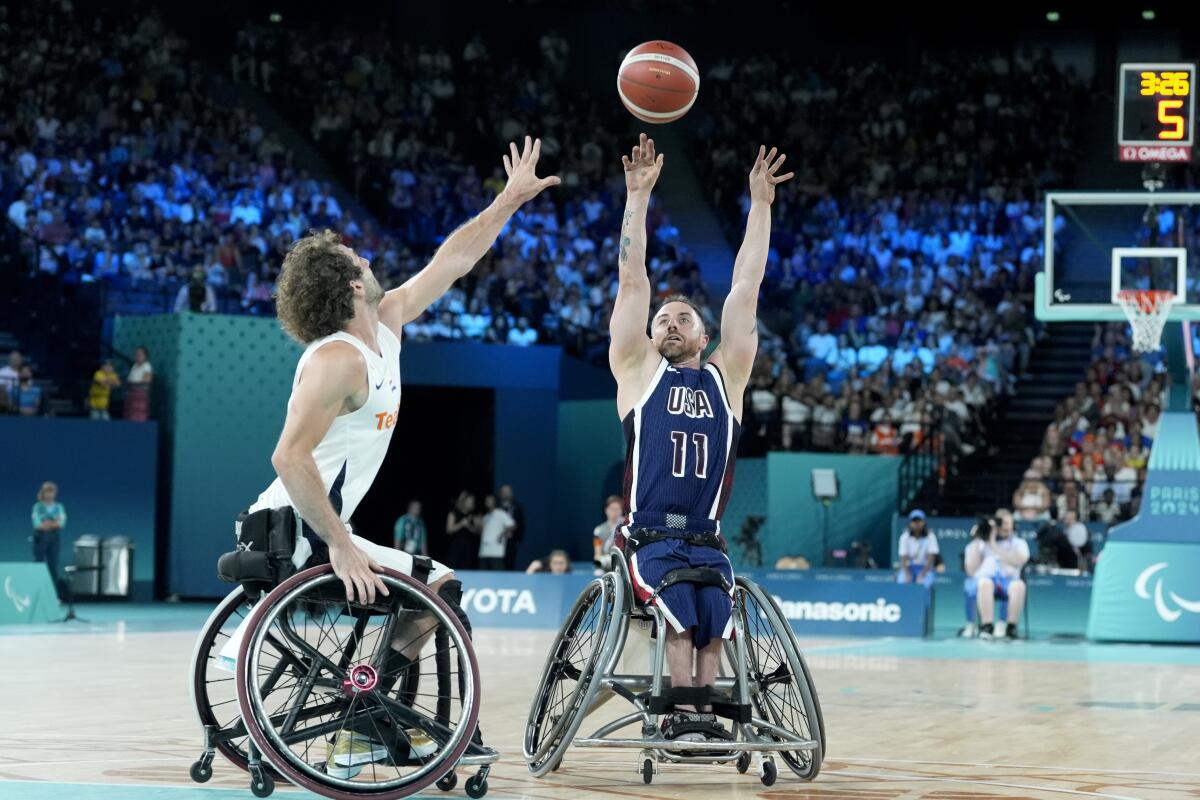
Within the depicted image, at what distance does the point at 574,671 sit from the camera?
7.02 meters

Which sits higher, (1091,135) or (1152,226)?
(1091,135)

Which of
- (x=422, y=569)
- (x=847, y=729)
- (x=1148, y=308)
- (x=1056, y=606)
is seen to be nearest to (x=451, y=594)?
(x=422, y=569)

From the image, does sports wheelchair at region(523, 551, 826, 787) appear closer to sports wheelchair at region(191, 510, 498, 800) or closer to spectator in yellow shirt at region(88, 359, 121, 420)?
sports wheelchair at region(191, 510, 498, 800)

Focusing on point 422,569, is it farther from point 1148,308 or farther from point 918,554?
point 918,554

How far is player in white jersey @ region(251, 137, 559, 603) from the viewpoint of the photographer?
5707 millimetres

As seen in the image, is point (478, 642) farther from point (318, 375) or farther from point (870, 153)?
point (870, 153)

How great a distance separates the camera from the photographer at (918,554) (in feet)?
67.5

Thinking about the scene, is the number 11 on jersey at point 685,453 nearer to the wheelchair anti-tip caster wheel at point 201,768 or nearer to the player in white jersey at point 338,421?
the player in white jersey at point 338,421

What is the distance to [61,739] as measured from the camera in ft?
26.7

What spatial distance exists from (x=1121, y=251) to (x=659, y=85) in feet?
35.4

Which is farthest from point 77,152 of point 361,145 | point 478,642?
point 478,642

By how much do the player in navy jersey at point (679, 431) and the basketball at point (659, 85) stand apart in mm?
1334

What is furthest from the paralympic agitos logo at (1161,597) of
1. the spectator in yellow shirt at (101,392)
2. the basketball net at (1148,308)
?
the spectator in yellow shirt at (101,392)

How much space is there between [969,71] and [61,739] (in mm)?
27508
